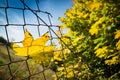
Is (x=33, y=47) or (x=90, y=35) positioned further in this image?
(x=90, y=35)

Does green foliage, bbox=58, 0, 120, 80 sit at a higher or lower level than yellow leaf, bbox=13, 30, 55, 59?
higher

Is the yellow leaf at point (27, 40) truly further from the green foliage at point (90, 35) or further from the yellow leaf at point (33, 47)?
the green foliage at point (90, 35)

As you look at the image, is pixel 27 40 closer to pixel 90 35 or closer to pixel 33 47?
pixel 33 47

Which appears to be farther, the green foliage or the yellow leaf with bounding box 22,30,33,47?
the green foliage

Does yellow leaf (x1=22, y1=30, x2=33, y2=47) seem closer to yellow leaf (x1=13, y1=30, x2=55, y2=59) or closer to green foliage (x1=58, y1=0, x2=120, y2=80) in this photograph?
yellow leaf (x1=13, y1=30, x2=55, y2=59)

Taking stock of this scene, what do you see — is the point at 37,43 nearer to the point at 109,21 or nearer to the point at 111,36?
the point at 109,21

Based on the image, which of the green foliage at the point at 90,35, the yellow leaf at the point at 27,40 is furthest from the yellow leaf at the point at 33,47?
the green foliage at the point at 90,35

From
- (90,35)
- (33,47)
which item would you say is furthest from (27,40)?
(90,35)

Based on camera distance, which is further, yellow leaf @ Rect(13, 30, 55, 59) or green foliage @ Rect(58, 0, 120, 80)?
green foliage @ Rect(58, 0, 120, 80)

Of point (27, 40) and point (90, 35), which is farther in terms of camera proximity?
point (90, 35)

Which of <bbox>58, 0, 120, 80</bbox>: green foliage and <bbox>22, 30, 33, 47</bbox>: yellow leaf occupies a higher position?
<bbox>58, 0, 120, 80</bbox>: green foliage

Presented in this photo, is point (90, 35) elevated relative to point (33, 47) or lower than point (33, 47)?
elevated

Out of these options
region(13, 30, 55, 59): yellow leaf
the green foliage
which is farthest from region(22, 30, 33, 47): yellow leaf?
the green foliage

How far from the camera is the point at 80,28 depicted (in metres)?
8.13
